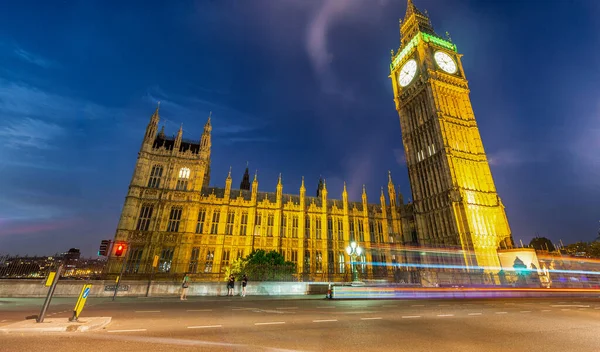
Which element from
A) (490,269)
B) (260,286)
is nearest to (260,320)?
(260,286)

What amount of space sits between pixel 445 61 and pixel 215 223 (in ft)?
174

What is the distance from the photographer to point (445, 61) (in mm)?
49031

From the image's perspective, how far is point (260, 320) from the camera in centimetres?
887

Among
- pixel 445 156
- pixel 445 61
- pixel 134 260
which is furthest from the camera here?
pixel 445 61

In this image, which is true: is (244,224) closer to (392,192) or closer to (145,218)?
(145,218)

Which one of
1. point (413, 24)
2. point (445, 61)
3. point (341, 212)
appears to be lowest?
point (341, 212)

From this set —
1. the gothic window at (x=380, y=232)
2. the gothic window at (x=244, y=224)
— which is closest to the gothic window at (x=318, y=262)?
the gothic window at (x=380, y=232)

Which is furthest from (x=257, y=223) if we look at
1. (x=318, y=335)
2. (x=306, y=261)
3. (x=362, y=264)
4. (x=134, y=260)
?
(x=318, y=335)

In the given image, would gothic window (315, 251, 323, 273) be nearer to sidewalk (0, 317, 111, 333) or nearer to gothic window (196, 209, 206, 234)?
gothic window (196, 209, 206, 234)

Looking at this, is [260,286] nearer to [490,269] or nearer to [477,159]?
[490,269]

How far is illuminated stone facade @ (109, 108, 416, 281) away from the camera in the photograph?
33.5 meters

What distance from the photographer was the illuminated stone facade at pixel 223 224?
110 feet

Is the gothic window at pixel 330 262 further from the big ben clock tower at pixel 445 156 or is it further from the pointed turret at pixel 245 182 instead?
the pointed turret at pixel 245 182

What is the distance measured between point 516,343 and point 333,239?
120ft
